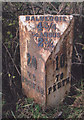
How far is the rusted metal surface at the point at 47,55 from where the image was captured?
1.81 metres

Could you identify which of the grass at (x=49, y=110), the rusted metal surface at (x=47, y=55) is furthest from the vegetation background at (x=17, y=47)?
the rusted metal surface at (x=47, y=55)

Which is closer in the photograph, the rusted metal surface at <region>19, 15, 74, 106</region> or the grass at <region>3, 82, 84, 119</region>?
the rusted metal surface at <region>19, 15, 74, 106</region>

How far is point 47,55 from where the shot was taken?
1842 millimetres

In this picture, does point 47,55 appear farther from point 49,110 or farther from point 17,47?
point 17,47

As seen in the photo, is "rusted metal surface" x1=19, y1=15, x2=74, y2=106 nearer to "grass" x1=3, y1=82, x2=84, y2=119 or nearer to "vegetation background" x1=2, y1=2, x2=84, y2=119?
"grass" x1=3, y1=82, x2=84, y2=119

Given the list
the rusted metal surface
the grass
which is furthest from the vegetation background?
the rusted metal surface

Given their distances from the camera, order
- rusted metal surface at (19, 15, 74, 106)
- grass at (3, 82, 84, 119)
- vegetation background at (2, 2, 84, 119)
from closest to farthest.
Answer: rusted metal surface at (19, 15, 74, 106), grass at (3, 82, 84, 119), vegetation background at (2, 2, 84, 119)

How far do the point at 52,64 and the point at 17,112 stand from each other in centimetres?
85

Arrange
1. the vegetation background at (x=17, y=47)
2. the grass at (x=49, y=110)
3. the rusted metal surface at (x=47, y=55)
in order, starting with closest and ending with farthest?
the rusted metal surface at (x=47, y=55)
the grass at (x=49, y=110)
the vegetation background at (x=17, y=47)

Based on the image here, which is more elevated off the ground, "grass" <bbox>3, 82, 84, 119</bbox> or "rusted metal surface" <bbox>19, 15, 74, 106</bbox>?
"rusted metal surface" <bbox>19, 15, 74, 106</bbox>

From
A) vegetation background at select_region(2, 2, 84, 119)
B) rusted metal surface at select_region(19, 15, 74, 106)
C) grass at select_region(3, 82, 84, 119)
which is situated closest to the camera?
rusted metal surface at select_region(19, 15, 74, 106)

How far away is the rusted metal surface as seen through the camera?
1813 mm

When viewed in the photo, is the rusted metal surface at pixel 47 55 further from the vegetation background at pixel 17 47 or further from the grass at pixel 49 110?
the vegetation background at pixel 17 47

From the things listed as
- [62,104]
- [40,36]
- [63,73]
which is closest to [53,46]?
[40,36]
